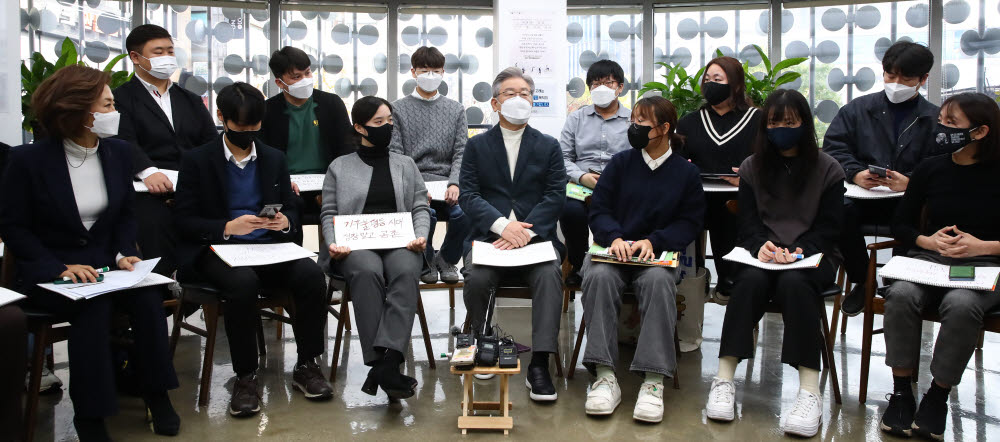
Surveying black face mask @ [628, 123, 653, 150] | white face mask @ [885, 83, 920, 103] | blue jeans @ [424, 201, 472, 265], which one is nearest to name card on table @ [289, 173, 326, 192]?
blue jeans @ [424, 201, 472, 265]

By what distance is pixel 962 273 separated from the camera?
285 centimetres

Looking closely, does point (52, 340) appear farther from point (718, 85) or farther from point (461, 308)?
point (718, 85)

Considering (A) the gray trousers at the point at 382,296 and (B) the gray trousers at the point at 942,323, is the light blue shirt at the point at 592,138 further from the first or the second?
(B) the gray trousers at the point at 942,323

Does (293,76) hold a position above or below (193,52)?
below

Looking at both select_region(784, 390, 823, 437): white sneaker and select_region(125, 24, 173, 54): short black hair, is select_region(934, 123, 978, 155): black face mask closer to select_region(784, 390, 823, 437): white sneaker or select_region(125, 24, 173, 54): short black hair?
select_region(784, 390, 823, 437): white sneaker

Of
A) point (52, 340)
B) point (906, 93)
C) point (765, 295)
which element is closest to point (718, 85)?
point (906, 93)

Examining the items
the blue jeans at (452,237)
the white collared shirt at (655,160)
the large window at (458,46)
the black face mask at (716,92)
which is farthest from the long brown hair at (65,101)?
the large window at (458,46)

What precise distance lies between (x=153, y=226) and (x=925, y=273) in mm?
3341

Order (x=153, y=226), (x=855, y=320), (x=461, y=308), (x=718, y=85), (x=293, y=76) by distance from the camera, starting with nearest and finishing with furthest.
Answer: (x=153, y=226) < (x=718, y=85) < (x=293, y=76) < (x=855, y=320) < (x=461, y=308)

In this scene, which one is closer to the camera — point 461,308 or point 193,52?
point 461,308

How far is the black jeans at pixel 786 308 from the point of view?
2.90 metres

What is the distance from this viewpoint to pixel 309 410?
9.98 ft

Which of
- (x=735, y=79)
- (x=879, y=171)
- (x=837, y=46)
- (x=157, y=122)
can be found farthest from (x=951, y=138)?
(x=837, y=46)

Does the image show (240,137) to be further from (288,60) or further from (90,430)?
(90,430)
